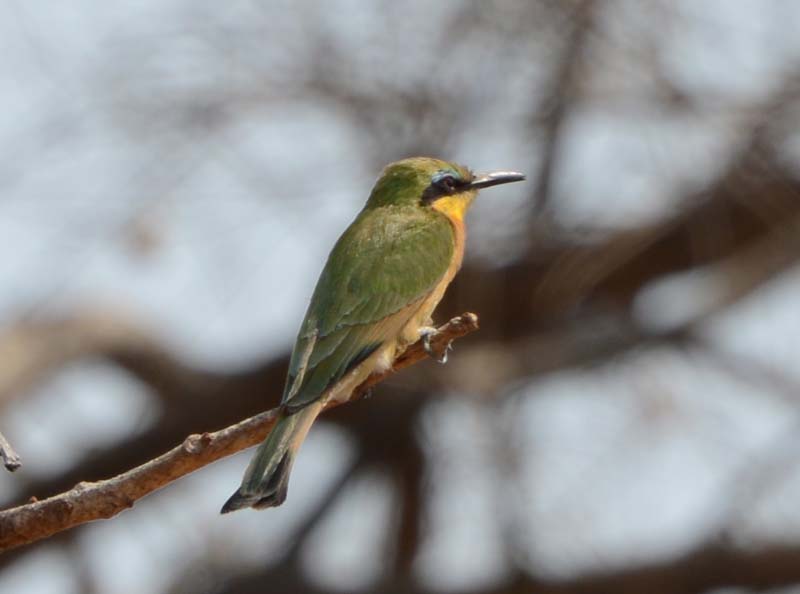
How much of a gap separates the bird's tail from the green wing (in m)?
0.06

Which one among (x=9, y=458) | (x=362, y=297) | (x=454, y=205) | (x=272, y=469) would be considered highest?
(x=454, y=205)

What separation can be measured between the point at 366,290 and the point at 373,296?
3 centimetres

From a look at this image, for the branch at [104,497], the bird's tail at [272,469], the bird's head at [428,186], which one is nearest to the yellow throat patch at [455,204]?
the bird's head at [428,186]

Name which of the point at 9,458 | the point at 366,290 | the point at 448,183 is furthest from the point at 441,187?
the point at 9,458

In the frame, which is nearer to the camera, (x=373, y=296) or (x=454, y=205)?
(x=373, y=296)

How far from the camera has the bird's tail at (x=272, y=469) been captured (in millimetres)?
2840

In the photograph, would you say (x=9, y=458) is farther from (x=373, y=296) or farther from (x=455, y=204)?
(x=455, y=204)

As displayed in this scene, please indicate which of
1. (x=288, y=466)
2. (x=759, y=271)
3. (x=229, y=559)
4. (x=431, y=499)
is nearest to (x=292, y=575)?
(x=229, y=559)

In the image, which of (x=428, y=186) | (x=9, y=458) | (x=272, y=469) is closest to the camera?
(x=9, y=458)

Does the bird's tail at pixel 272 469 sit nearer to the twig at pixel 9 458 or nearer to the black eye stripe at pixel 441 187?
the twig at pixel 9 458

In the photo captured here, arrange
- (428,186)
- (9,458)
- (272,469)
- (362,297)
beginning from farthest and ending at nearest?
(428,186) < (362,297) < (272,469) < (9,458)

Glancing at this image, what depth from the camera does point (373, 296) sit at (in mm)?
3621

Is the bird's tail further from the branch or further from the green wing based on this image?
the branch

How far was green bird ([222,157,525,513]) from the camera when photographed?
2990 mm
